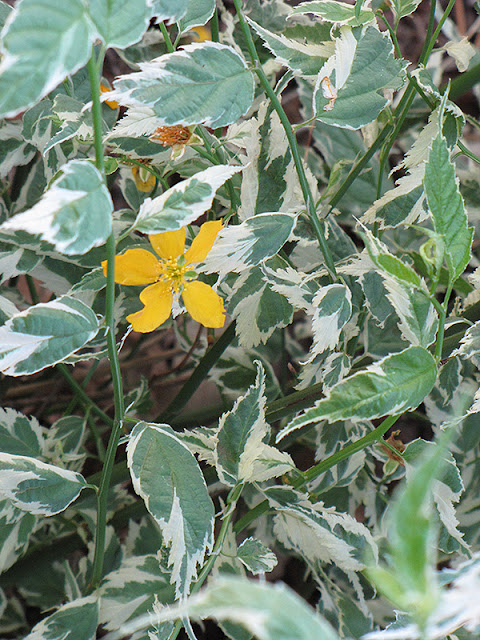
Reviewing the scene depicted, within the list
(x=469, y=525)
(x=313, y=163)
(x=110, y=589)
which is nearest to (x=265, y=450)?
(x=110, y=589)

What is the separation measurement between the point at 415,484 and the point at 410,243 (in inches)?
36.8

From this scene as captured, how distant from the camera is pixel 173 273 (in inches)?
24.0

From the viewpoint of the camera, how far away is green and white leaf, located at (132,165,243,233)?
1.30ft

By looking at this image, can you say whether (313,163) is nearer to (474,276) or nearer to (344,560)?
(474,276)

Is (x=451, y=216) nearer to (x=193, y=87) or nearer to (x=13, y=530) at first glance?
(x=193, y=87)

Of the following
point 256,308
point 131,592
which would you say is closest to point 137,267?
point 256,308

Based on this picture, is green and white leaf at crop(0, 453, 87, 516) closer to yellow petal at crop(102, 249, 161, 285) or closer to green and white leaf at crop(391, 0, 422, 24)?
yellow petal at crop(102, 249, 161, 285)

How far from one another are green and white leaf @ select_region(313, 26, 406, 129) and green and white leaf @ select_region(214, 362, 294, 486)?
245 mm

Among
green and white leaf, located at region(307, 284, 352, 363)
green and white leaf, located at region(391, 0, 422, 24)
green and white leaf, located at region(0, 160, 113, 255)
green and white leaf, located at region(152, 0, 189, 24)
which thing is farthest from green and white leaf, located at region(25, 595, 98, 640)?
green and white leaf, located at region(391, 0, 422, 24)

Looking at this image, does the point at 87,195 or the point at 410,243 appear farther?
the point at 410,243

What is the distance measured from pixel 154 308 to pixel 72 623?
13.8 inches

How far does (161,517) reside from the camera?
19.6 inches

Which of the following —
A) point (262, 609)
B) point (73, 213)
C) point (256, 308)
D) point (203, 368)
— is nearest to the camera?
point (262, 609)

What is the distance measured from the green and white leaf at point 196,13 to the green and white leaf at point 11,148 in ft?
1.06
